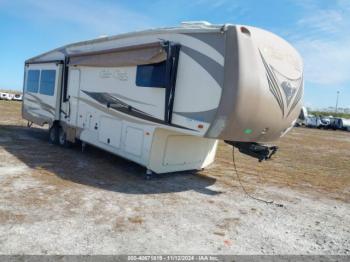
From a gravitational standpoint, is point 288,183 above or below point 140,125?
below

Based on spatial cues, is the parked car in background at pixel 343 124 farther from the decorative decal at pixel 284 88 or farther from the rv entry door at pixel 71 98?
the rv entry door at pixel 71 98

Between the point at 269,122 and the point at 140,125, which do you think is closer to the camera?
the point at 269,122

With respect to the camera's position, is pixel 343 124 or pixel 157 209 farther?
pixel 343 124

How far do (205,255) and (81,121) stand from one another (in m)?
6.70

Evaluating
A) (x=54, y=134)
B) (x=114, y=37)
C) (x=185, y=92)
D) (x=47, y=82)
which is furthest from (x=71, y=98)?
(x=185, y=92)

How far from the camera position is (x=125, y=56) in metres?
8.30

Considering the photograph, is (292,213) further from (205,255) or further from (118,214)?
(118,214)

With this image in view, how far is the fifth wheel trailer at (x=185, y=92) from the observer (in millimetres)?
6270

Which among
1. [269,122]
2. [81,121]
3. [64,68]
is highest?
[64,68]

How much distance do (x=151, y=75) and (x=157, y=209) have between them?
2.97m

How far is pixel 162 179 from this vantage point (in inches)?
317

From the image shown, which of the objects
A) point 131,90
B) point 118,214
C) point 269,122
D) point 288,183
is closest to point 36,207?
point 118,214

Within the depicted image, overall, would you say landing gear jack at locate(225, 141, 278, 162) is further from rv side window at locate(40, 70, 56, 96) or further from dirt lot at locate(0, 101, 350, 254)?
rv side window at locate(40, 70, 56, 96)

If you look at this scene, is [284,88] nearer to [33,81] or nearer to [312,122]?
[33,81]
